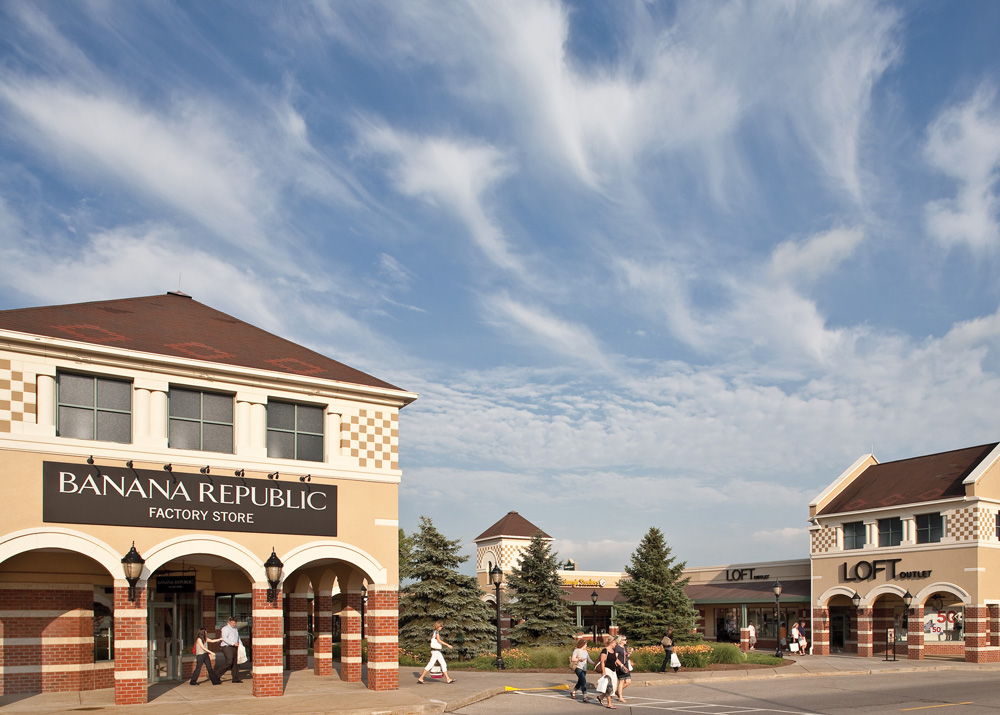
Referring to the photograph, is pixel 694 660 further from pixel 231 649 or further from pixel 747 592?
pixel 747 592

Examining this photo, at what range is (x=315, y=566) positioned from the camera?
80.5ft

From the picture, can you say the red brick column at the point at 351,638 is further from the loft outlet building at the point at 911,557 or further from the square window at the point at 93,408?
the loft outlet building at the point at 911,557

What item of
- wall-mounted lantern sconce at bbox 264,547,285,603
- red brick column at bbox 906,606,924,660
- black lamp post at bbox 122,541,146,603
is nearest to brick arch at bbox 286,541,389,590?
wall-mounted lantern sconce at bbox 264,547,285,603

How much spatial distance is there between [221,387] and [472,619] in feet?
61.5

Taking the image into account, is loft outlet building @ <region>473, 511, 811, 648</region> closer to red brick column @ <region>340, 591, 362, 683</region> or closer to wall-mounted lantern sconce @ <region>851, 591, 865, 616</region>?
wall-mounted lantern sconce @ <region>851, 591, 865, 616</region>

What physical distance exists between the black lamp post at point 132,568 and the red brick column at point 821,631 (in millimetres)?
32935

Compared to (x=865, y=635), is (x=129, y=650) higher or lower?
higher

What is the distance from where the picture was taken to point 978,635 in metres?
34.4

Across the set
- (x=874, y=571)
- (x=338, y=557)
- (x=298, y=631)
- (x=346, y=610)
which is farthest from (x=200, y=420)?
(x=874, y=571)

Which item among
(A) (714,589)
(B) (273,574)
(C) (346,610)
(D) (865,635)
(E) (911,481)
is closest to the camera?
(B) (273,574)

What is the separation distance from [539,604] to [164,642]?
63.8 feet

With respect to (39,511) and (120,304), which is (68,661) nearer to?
(39,511)

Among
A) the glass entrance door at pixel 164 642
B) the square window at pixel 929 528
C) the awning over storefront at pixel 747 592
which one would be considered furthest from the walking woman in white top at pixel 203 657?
the awning over storefront at pixel 747 592

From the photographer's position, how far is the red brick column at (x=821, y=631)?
4072 cm
